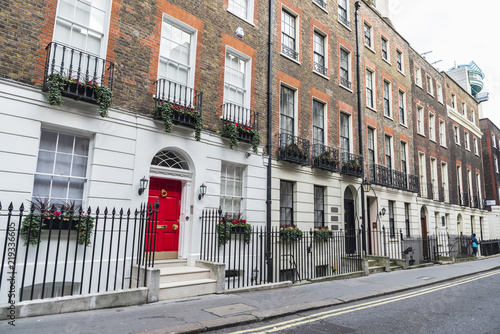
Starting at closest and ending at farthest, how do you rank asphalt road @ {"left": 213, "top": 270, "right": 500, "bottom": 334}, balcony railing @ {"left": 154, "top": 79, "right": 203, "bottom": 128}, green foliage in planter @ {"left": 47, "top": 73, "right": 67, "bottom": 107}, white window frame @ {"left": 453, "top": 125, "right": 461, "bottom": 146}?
asphalt road @ {"left": 213, "top": 270, "right": 500, "bottom": 334} < green foliage in planter @ {"left": 47, "top": 73, "right": 67, "bottom": 107} < balcony railing @ {"left": 154, "top": 79, "right": 203, "bottom": 128} < white window frame @ {"left": 453, "top": 125, "right": 461, "bottom": 146}

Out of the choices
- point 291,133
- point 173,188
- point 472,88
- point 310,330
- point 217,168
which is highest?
point 472,88

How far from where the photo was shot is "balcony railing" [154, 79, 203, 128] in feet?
29.5

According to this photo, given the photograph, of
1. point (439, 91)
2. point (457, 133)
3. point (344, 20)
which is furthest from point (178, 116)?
point (457, 133)

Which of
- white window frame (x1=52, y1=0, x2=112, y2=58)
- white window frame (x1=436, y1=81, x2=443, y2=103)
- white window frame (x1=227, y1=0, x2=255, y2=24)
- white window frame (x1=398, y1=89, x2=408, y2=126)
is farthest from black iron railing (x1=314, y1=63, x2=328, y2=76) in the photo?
white window frame (x1=436, y1=81, x2=443, y2=103)

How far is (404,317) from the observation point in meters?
6.57

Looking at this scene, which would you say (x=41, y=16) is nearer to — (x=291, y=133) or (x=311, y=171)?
(x=291, y=133)

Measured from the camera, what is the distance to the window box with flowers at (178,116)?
28.6ft

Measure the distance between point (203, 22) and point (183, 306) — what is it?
26.4 feet

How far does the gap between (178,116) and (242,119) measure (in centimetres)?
261

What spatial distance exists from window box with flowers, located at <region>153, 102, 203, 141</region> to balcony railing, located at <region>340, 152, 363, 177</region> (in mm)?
7585

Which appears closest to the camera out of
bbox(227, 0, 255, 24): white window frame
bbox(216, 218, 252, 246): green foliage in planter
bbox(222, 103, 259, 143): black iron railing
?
bbox(216, 218, 252, 246): green foliage in planter

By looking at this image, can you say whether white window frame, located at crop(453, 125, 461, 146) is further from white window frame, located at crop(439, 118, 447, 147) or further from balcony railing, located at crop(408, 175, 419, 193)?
balcony railing, located at crop(408, 175, 419, 193)

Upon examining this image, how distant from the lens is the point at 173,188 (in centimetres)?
959

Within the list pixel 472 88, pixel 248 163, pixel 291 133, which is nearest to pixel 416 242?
pixel 291 133
